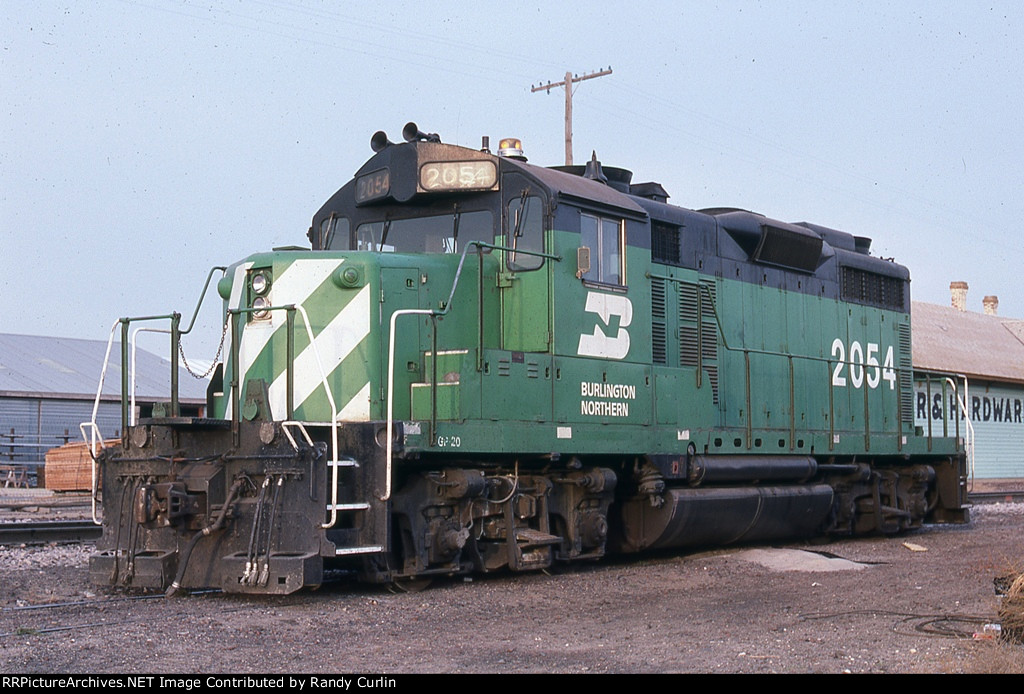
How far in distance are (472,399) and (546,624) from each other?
234cm

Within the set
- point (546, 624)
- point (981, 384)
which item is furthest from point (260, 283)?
point (981, 384)

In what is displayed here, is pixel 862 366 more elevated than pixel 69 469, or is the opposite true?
pixel 862 366

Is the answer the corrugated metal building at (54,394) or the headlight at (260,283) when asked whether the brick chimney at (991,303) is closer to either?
the corrugated metal building at (54,394)

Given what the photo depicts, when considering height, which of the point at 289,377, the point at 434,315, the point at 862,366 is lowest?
the point at 289,377

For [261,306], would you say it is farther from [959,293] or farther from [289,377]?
[959,293]

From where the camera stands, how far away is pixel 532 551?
9.67 metres

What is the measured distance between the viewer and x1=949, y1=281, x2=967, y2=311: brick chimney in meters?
44.7

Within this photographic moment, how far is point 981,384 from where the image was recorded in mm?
33219

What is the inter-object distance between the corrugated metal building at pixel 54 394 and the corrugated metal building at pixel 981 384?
748 inches

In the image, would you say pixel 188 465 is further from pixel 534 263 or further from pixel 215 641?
pixel 534 263

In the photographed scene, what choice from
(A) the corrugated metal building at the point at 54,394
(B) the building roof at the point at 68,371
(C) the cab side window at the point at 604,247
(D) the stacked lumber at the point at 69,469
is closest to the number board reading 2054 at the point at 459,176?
(C) the cab side window at the point at 604,247

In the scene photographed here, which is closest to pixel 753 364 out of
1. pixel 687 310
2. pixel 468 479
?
pixel 687 310

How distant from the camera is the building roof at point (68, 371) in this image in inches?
1244

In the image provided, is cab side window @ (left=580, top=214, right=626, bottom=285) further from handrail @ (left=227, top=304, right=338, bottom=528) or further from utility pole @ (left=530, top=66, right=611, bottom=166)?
utility pole @ (left=530, top=66, right=611, bottom=166)
